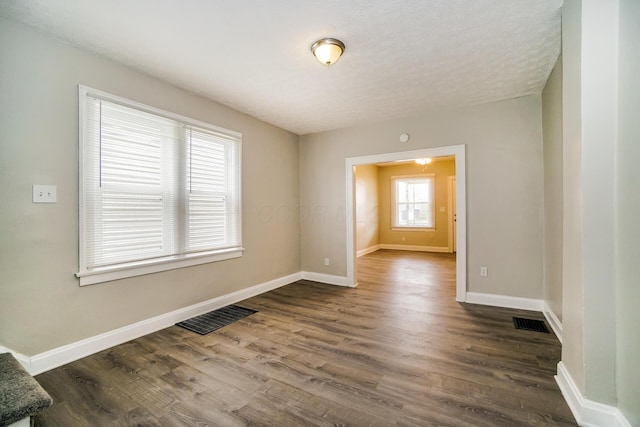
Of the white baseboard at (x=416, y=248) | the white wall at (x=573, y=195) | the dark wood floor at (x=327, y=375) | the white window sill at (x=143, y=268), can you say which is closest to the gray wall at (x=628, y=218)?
the white wall at (x=573, y=195)

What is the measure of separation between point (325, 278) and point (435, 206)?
4951 mm

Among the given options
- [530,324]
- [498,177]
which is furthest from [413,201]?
[530,324]

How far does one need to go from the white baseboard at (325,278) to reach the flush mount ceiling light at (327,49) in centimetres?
336

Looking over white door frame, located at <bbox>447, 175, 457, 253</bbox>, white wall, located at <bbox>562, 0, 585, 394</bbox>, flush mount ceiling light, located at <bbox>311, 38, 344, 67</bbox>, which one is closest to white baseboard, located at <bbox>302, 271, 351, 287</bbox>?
white wall, located at <bbox>562, 0, 585, 394</bbox>

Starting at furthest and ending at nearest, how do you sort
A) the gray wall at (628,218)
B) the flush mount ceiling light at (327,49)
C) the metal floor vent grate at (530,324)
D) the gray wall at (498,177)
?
the gray wall at (498,177) → the metal floor vent grate at (530,324) → the flush mount ceiling light at (327,49) → the gray wall at (628,218)

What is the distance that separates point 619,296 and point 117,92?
4.02 metres

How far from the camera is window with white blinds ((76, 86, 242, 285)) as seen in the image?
2447 millimetres

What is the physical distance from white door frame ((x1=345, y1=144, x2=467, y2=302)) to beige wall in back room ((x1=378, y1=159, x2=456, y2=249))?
435 cm

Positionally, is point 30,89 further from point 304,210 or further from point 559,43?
point 559,43

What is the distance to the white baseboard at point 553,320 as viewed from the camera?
2.64m

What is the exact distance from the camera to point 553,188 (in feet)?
9.37

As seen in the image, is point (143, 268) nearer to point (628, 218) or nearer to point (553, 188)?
point (628, 218)

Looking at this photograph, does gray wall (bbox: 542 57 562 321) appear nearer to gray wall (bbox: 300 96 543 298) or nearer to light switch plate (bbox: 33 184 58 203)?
gray wall (bbox: 300 96 543 298)

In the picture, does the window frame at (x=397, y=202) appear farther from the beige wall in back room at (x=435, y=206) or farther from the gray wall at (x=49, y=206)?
the gray wall at (x=49, y=206)
